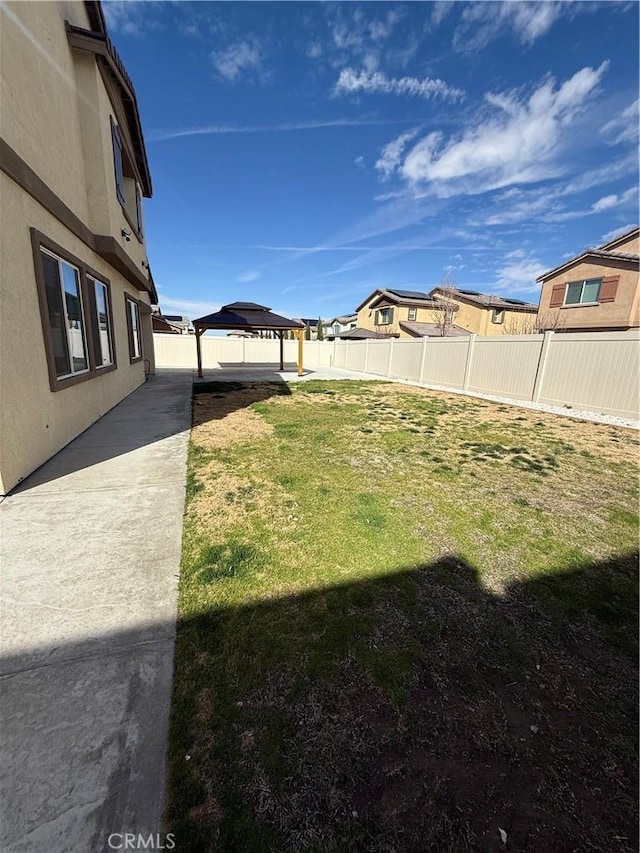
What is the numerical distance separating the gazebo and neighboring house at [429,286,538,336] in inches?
853

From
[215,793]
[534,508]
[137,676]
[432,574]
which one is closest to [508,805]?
[215,793]

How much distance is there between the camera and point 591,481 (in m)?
4.79

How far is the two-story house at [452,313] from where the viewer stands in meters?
31.2

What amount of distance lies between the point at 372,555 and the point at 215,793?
1804 millimetres

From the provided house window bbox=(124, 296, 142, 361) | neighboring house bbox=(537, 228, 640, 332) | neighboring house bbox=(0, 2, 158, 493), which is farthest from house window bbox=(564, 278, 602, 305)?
house window bbox=(124, 296, 142, 361)

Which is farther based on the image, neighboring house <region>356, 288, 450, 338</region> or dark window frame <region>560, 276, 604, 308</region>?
neighboring house <region>356, 288, 450, 338</region>

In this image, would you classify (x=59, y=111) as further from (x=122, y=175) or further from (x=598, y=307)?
(x=598, y=307)

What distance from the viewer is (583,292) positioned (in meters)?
21.1

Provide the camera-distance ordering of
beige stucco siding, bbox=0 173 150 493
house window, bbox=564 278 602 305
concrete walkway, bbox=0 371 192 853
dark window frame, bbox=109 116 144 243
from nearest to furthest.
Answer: concrete walkway, bbox=0 371 192 853 < beige stucco siding, bbox=0 173 150 493 < dark window frame, bbox=109 116 144 243 < house window, bbox=564 278 602 305

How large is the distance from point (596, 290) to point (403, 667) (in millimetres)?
25703

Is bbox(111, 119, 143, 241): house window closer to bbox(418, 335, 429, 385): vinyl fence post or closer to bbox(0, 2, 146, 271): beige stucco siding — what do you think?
bbox(0, 2, 146, 271): beige stucco siding

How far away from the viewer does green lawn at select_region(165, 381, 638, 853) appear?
53.0 inches

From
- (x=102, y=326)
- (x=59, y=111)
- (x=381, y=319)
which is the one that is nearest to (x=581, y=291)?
(x=381, y=319)

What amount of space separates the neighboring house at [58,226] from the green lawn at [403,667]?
2.32 meters
